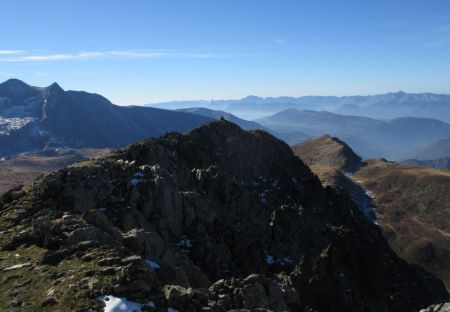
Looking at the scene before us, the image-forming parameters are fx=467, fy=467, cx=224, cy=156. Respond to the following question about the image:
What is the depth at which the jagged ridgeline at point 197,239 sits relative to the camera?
33.3m

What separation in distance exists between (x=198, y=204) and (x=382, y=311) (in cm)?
3793

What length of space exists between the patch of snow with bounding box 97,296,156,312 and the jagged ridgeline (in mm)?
249

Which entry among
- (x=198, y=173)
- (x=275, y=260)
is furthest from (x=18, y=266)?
(x=198, y=173)

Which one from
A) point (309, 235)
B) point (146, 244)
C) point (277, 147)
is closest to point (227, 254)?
point (146, 244)

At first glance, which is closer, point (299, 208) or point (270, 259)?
point (270, 259)

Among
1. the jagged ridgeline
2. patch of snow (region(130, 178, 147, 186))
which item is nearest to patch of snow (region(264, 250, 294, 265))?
the jagged ridgeline

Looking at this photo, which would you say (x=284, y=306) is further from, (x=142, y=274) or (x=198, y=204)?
(x=198, y=204)

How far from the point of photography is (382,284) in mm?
85875

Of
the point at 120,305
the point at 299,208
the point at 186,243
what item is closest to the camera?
the point at 120,305

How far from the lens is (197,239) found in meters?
63.7

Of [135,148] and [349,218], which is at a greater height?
[135,148]

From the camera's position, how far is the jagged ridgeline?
33.3m

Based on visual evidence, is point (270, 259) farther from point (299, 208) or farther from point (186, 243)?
point (299, 208)

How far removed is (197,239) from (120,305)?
34.5 m
